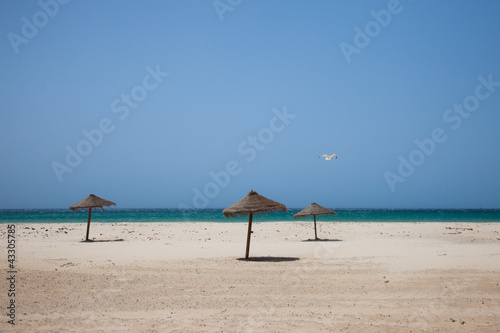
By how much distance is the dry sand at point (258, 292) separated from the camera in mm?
6535

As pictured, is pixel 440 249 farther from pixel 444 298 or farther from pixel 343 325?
pixel 343 325

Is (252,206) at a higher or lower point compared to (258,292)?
higher

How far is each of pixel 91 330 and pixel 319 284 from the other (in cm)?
521

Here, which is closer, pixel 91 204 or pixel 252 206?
pixel 252 206

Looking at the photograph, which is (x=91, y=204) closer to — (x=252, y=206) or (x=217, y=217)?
(x=252, y=206)

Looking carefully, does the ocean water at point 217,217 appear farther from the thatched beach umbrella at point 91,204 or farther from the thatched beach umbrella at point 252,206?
the thatched beach umbrella at point 252,206

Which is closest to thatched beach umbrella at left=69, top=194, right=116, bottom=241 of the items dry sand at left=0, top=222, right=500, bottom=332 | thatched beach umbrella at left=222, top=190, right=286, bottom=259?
dry sand at left=0, top=222, right=500, bottom=332

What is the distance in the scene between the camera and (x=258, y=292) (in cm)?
881

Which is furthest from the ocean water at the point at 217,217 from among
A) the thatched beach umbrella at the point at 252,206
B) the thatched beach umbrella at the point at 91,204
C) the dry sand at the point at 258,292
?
the dry sand at the point at 258,292

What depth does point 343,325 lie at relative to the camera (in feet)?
21.0

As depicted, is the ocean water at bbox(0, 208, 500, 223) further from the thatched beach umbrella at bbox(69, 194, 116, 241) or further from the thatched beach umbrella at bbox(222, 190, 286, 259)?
the thatched beach umbrella at bbox(222, 190, 286, 259)

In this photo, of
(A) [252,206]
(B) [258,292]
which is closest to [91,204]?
(A) [252,206]

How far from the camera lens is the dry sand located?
654 cm

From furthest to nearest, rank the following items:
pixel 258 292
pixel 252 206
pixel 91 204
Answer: pixel 91 204 → pixel 252 206 → pixel 258 292
